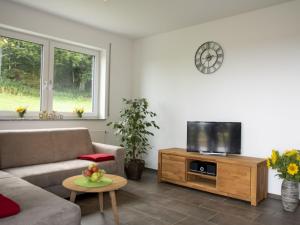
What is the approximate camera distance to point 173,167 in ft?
12.8

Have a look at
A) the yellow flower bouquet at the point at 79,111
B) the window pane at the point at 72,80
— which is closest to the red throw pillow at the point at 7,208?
the window pane at the point at 72,80

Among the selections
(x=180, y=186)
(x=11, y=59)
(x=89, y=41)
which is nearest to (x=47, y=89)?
(x=11, y=59)

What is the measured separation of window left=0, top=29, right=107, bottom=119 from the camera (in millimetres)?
3689

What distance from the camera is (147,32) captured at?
15.5 feet

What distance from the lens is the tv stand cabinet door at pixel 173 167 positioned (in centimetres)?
379

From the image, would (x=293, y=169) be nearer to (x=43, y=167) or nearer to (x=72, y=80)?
(x=43, y=167)

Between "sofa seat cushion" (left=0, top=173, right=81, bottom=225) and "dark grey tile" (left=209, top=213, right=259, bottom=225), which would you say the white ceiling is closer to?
"sofa seat cushion" (left=0, top=173, right=81, bottom=225)

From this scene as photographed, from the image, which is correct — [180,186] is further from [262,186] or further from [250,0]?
[250,0]

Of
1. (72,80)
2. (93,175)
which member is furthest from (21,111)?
(93,175)

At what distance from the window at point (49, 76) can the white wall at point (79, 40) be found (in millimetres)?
181

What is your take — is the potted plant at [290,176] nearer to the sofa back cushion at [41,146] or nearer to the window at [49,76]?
the sofa back cushion at [41,146]

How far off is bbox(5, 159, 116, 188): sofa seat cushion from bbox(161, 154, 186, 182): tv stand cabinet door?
109cm

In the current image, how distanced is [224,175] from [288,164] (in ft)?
2.61

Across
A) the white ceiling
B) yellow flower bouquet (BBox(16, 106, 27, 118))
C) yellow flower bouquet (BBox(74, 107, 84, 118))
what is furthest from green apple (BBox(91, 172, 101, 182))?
the white ceiling
